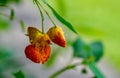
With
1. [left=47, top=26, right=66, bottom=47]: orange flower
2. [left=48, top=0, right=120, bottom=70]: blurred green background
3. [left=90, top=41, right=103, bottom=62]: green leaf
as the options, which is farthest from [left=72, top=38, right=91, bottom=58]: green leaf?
[left=47, top=26, right=66, bottom=47]: orange flower

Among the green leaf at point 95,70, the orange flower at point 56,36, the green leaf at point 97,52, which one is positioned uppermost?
the green leaf at point 97,52

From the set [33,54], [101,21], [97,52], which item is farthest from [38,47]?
[101,21]

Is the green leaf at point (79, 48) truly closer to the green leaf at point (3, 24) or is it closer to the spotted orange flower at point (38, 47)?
the green leaf at point (3, 24)

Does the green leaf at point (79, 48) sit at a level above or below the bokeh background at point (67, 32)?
below

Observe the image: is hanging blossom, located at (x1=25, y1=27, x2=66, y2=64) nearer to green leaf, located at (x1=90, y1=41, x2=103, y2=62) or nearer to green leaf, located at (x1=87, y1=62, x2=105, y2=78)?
green leaf, located at (x1=87, y1=62, x2=105, y2=78)

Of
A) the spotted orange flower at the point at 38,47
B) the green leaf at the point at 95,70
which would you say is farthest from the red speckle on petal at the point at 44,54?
the green leaf at the point at 95,70

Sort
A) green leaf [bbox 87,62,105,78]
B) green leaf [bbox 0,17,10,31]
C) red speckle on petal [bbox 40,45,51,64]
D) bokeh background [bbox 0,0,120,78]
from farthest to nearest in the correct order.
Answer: green leaf [bbox 0,17,10,31]
bokeh background [bbox 0,0,120,78]
green leaf [bbox 87,62,105,78]
red speckle on petal [bbox 40,45,51,64]

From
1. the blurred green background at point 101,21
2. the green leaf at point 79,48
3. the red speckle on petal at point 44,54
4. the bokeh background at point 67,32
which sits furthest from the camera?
the blurred green background at point 101,21
